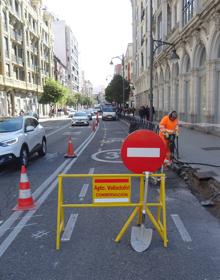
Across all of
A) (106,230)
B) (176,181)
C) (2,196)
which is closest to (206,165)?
(176,181)

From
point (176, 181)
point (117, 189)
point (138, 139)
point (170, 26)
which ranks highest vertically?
point (170, 26)

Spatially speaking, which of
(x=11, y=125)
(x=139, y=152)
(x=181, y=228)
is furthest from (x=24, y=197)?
(x=11, y=125)

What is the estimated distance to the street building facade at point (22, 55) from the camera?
157 feet

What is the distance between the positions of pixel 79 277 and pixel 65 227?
1534 mm

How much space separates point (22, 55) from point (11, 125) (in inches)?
2000

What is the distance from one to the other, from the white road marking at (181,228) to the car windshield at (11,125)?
6.78 metres

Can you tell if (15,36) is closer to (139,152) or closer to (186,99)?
(186,99)

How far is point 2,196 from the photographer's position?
22.4 feet

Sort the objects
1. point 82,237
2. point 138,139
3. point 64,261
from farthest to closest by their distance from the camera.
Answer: point 82,237
point 138,139
point 64,261

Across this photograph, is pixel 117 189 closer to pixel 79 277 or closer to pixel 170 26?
pixel 79 277

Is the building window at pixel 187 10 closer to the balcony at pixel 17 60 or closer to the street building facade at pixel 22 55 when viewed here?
the street building facade at pixel 22 55

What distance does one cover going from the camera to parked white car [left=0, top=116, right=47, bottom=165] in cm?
913

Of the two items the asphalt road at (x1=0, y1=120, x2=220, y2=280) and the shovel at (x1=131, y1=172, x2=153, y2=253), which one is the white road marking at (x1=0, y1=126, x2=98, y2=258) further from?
the shovel at (x1=131, y1=172, x2=153, y2=253)

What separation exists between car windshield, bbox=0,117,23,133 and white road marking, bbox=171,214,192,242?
678cm
